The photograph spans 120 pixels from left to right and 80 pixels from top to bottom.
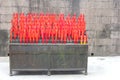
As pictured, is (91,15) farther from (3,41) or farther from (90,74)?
(3,41)

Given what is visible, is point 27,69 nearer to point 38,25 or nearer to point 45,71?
point 45,71

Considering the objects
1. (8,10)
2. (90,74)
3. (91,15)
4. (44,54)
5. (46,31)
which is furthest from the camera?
(91,15)

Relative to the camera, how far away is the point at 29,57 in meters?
8.57

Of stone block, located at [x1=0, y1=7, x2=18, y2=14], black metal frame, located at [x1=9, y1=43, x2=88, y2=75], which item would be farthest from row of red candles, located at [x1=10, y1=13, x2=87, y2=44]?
stone block, located at [x1=0, y1=7, x2=18, y2=14]

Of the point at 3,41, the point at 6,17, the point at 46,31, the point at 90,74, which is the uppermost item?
the point at 6,17

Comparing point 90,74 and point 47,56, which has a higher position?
point 47,56

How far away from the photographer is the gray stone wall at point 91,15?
11.5 metres

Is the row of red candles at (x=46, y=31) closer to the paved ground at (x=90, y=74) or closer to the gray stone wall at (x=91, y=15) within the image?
the paved ground at (x=90, y=74)

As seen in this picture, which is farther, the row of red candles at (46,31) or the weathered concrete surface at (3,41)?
the weathered concrete surface at (3,41)

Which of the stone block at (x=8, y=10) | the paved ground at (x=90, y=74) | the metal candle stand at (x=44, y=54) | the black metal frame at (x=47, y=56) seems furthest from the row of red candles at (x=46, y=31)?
the stone block at (x=8, y=10)

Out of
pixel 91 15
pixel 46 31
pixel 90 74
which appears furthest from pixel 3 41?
pixel 90 74

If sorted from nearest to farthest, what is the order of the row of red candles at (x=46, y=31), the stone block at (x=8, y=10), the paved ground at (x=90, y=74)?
1. the paved ground at (x=90, y=74)
2. the row of red candles at (x=46, y=31)
3. the stone block at (x=8, y=10)

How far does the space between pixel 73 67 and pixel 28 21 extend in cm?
207

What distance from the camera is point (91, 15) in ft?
38.7
